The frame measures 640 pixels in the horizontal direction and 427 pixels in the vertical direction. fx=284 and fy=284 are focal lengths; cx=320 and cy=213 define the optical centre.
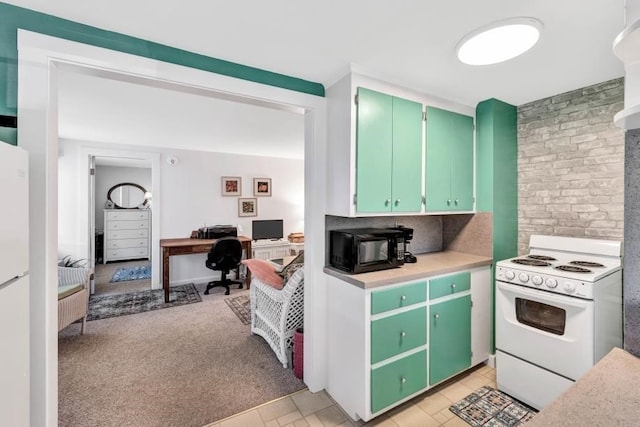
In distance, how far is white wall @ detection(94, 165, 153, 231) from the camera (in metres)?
7.16

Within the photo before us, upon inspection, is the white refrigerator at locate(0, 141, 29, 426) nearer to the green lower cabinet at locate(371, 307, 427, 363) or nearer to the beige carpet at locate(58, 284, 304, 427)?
the beige carpet at locate(58, 284, 304, 427)

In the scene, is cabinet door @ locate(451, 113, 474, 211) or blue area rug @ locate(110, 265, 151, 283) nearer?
cabinet door @ locate(451, 113, 474, 211)

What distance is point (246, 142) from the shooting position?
4.43 meters

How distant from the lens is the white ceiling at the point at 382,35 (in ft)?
4.35

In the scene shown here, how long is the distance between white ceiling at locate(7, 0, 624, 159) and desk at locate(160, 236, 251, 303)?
249 centimetres

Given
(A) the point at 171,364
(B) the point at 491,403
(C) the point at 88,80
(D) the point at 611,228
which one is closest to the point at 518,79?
(D) the point at 611,228

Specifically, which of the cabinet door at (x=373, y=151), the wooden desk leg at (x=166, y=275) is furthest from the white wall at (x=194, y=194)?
the cabinet door at (x=373, y=151)

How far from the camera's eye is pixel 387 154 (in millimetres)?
2100

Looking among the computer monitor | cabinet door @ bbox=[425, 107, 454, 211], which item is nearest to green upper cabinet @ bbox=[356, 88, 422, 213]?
cabinet door @ bbox=[425, 107, 454, 211]

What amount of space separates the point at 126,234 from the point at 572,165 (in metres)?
8.54

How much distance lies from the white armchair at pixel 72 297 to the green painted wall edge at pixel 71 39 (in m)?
2.18

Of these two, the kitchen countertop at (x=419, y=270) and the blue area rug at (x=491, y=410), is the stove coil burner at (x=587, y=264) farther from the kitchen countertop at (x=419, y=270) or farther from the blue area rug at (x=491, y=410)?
the blue area rug at (x=491, y=410)

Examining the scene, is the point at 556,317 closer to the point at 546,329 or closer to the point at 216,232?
the point at 546,329

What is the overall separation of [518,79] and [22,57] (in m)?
2.97
